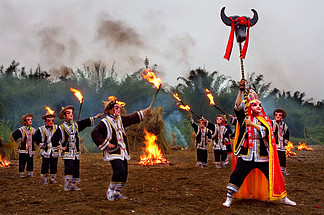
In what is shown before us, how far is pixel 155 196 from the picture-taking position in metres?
6.91

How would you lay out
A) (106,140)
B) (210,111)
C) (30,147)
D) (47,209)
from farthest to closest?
(210,111) → (30,147) → (106,140) → (47,209)

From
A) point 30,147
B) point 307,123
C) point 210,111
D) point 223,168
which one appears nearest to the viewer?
point 30,147

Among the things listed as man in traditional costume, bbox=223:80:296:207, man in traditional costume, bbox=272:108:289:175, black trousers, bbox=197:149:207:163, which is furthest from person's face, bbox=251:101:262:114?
black trousers, bbox=197:149:207:163

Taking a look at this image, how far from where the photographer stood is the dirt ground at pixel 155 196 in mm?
5746

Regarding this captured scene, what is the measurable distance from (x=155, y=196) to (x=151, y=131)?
10.3 m

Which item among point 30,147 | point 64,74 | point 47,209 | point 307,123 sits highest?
point 64,74

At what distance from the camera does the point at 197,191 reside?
7477 mm

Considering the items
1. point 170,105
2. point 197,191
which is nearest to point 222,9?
point 197,191

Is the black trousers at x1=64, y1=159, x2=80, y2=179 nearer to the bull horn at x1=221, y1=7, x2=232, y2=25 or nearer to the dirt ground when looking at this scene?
the dirt ground

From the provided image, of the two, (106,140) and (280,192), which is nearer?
(280,192)

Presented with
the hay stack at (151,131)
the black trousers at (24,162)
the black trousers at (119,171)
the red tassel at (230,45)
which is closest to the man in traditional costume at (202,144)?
the hay stack at (151,131)

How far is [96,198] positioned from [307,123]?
30.8 meters

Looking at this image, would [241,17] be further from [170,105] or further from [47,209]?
[170,105]

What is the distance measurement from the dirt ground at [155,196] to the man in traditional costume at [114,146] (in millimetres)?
305
